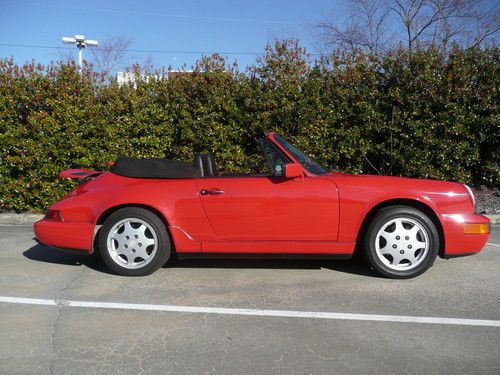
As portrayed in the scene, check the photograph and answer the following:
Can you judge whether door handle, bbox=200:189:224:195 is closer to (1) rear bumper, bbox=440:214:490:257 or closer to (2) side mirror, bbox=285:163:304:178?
(2) side mirror, bbox=285:163:304:178

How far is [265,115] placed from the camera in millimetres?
7852

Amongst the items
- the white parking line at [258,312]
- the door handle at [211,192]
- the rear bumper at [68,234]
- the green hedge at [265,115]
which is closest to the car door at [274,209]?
the door handle at [211,192]

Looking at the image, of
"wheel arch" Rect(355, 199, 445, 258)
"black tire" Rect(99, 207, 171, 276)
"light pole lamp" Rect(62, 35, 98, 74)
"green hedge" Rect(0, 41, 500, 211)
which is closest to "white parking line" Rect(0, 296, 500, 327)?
"black tire" Rect(99, 207, 171, 276)

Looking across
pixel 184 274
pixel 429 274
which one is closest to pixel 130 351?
pixel 184 274

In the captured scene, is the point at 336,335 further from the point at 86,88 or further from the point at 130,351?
the point at 86,88

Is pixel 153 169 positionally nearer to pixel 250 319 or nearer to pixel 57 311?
pixel 57 311

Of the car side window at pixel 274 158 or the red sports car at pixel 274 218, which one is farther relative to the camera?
the car side window at pixel 274 158

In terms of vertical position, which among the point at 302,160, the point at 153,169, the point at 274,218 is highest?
the point at 302,160

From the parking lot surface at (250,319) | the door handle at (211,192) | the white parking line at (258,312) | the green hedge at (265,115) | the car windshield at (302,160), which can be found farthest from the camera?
the green hedge at (265,115)

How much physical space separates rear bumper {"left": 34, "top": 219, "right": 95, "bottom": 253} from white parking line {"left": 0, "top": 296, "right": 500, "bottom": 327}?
69 centimetres

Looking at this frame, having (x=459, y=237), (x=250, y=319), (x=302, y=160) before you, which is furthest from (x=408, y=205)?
(x=250, y=319)

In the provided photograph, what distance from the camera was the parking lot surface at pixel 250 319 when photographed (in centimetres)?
281

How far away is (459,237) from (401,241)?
513 millimetres

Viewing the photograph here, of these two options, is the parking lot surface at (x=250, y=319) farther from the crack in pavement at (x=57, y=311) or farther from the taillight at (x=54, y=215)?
the taillight at (x=54, y=215)
